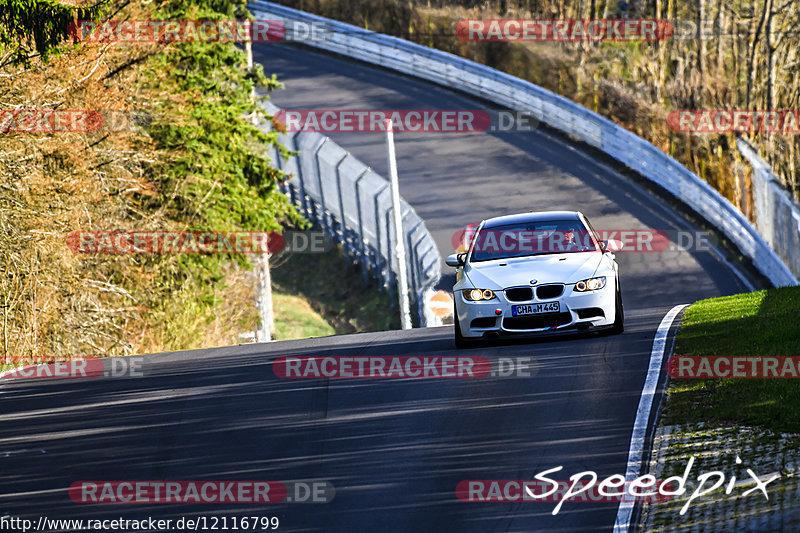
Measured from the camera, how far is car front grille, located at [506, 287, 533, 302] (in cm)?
1331

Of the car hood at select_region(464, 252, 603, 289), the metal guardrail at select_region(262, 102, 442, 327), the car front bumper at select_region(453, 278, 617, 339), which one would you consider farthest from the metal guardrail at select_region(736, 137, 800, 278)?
the car front bumper at select_region(453, 278, 617, 339)

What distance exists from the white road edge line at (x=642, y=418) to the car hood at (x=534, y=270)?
1251 millimetres

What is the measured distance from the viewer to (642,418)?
9.70 m

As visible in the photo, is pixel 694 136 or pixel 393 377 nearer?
pixel 393 377

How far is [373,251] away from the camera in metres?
33.7

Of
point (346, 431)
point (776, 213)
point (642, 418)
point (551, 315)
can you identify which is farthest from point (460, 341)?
point (776, 213)

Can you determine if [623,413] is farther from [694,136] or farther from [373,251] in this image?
[694,136]

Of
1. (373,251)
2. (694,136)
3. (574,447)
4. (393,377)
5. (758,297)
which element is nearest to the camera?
(574,447)

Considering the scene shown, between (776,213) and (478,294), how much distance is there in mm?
16704

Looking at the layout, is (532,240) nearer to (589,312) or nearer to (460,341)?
(589,312)

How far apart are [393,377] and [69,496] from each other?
178 inches

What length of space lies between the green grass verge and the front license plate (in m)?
18.7

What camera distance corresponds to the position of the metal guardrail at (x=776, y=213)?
25984 millimetres

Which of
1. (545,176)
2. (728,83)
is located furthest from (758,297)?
(728,83)
